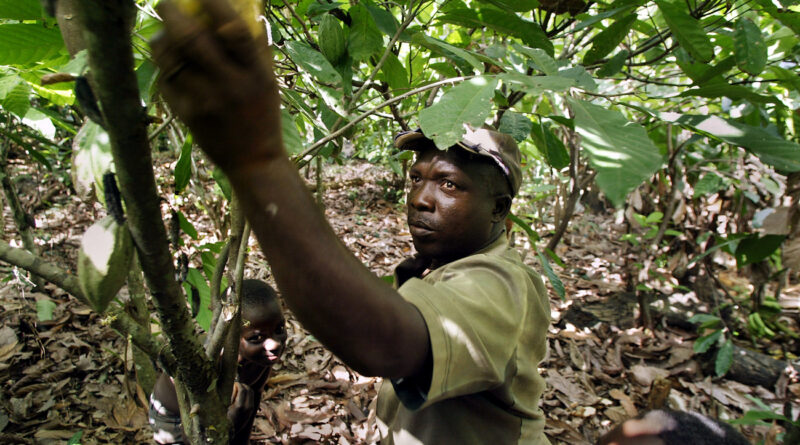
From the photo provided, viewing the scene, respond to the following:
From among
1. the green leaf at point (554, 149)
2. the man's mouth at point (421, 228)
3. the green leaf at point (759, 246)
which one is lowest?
the green leaf at point (759, 246)

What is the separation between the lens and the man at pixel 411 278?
430mm

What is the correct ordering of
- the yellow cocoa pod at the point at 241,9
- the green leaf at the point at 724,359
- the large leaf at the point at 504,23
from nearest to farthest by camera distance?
the yellow cocoa pod at the point at 241,9, the large leaf at the point at 504,23, the green leaf at the point at 724,359

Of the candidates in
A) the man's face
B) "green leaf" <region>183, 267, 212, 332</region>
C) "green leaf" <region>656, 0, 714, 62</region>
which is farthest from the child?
"green leaf" <region>656, 0, 714, 62</region>

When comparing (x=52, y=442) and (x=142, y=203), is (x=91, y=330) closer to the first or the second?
(x=52, y=442)

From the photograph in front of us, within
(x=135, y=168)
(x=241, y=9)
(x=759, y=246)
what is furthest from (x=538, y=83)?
(x=759, y=246)

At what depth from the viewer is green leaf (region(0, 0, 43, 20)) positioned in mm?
812

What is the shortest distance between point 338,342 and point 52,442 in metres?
2.16

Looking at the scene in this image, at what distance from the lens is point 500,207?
1196mm

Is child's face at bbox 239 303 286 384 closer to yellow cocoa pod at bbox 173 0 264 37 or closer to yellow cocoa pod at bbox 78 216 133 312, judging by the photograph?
yellow cocoa pod at bbox 78 216 133 312

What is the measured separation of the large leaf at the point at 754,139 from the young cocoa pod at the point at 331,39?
771mm

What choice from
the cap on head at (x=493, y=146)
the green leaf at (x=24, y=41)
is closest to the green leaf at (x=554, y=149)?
the cap on head at (x=493, y=146)

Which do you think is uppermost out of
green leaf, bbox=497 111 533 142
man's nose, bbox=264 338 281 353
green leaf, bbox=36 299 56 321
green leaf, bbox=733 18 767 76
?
green leaf, bbox=733 18 767 76

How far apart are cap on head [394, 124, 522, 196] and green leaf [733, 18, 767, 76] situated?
22.8 inches

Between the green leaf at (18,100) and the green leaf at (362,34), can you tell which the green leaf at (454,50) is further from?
the green leaf at (18,100)
